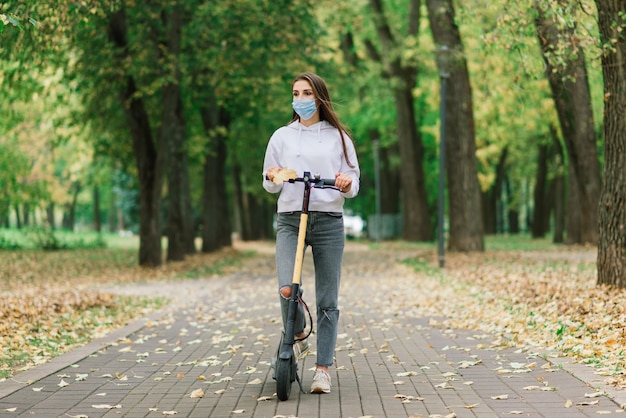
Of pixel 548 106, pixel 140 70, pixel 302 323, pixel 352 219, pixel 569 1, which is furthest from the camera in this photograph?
pixel 352 219

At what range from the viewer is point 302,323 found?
20.8 ft

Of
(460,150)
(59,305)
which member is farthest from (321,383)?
(460,150)

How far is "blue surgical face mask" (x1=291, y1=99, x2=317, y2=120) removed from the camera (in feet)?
20.2

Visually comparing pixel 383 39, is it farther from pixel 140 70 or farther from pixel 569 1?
pixel 569 1

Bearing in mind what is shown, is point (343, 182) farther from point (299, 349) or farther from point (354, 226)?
point (354, 226)

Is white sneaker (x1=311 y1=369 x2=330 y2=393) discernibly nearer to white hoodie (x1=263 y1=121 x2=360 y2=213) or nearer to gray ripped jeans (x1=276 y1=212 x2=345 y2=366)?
gray ripped jeans (x1=276 y1=212 x2=345 y2=366)

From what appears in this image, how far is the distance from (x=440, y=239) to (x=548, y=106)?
10.7 m

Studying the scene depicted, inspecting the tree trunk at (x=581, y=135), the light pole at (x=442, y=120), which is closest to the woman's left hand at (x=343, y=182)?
the light pole at (x=442, y=120)

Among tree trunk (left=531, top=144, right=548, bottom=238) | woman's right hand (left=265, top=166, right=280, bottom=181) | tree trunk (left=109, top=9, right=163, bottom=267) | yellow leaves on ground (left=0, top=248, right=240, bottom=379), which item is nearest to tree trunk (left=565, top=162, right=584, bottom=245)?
tree trunk (left=531, top=144, right=548, bottom=238)

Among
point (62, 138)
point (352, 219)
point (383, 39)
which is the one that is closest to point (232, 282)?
point (62, 138)

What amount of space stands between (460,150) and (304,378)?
17501 millimetres

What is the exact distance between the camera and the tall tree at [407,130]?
35125 mm

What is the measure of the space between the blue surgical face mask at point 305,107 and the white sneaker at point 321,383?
1811 millimetres

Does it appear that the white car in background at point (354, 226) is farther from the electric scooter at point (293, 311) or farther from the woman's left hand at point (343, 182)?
the woman's left hand at point (343, 182)
